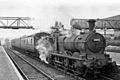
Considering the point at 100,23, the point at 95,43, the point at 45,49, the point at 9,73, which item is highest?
the point at 100,23

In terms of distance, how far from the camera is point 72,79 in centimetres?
1227

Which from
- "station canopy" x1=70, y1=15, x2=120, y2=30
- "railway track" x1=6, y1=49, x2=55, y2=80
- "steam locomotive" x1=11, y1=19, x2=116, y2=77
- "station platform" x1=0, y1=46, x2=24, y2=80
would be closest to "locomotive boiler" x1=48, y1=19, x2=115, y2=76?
"steam locomotive" x1=11, y1=19, x2=116, y2=77

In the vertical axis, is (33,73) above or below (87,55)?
below

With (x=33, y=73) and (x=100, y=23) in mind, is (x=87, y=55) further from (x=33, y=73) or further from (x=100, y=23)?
(x=100, y=23)

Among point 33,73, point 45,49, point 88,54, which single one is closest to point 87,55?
point 88,54

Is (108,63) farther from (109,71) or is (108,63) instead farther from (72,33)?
(72,33)

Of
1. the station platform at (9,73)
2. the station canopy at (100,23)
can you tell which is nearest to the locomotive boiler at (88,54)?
the station platform at (9,73)

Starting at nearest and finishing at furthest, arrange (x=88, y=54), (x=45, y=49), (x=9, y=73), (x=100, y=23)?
(x=88, y=54) < (x=9, y=73) < (x=45, y=49) < (x=100, y=23)

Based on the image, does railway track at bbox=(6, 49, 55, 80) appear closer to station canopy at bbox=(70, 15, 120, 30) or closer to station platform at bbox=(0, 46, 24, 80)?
station platform at bbox=(0, 46, 24, 80)

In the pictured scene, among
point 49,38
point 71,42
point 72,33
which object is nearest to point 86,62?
point 71,42

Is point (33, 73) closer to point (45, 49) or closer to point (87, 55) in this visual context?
point (45, 49)

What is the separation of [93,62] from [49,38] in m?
7.39

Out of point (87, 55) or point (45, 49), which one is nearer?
point (87, 55)

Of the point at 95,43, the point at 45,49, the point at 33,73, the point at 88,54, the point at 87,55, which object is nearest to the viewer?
the point at 87,55
